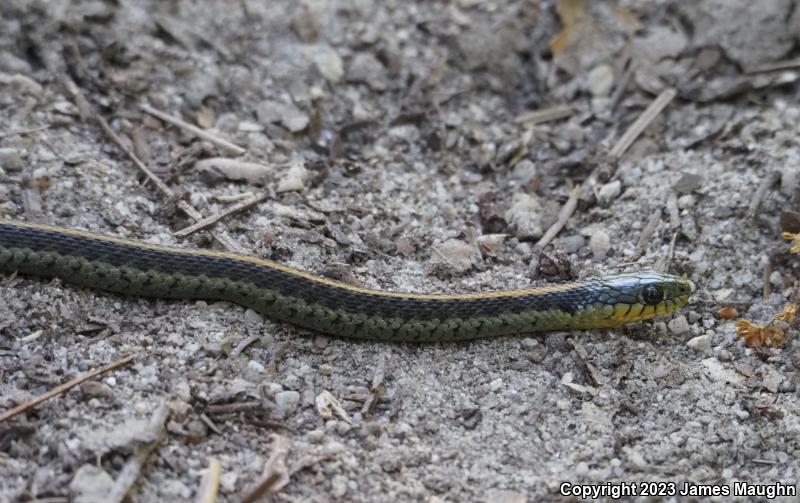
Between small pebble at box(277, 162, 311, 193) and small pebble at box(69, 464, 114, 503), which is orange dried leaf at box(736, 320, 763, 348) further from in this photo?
small pebble at box(69, 464, 114, 503)

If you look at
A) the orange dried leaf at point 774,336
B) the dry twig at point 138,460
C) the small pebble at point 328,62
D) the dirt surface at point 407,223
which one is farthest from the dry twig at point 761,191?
the dry twig at point 138,460

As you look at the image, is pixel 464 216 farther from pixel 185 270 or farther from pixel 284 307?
pixel 185 270

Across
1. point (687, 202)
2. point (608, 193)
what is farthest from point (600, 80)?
point (687, 202)

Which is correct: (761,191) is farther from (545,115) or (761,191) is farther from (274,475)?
(274,475)

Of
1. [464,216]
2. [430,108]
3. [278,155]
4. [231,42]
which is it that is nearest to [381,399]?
[464,216]

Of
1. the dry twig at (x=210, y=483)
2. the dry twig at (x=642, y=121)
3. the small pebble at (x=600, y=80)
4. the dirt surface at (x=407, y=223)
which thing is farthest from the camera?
A: the small pebble at (x=600, y=80)

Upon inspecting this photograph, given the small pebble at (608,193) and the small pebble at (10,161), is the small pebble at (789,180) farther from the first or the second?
the small pebble at (10,161)
